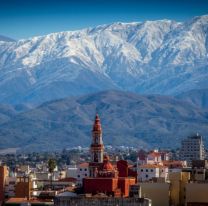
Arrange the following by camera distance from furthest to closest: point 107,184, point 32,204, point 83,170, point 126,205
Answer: point 83,170 < point 107,184 < point 32,204 < point 126,205

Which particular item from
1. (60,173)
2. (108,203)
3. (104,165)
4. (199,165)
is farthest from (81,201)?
(60,173)

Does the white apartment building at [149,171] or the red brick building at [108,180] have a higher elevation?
the white apartment building at [149,171]

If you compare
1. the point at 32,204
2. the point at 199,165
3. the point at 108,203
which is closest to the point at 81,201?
the point at 108,203

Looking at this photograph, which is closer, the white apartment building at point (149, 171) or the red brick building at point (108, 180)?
the red brick building at point (108, 180)

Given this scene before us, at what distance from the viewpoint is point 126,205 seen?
219ft

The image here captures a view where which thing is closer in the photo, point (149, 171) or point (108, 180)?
point (108, 180)

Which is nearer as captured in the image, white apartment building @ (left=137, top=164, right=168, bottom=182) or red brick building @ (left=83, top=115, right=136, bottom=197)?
red brick building @ (left=83, top=115, right=136, bottom=197)

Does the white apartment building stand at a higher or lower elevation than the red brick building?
higher

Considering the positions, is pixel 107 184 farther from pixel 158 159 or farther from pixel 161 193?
Result: pixel 158 159

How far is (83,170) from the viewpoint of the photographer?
393 ft

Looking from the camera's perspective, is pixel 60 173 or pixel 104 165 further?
pixel 60 173

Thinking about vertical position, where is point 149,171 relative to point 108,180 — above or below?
above

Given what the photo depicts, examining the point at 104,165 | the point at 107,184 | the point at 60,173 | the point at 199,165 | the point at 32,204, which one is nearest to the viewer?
the point at 32,204

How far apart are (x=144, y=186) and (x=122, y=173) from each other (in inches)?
531
